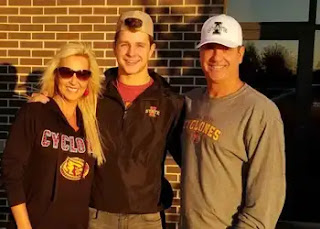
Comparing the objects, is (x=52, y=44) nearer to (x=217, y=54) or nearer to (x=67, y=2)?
(x=67, y=2)

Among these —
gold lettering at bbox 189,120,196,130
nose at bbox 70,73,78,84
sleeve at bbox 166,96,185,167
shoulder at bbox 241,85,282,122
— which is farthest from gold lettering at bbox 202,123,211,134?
nose at bbox 70,73,78,84

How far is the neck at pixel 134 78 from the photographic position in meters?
3.28

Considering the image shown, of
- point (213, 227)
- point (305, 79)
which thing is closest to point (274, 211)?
point (213, 227)

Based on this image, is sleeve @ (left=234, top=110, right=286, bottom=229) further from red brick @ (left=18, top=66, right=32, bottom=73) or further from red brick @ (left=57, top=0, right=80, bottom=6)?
red brick @ (left=18, top=66, right=32, bottom=73)

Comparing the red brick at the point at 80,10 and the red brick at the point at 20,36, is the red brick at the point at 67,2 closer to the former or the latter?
the red brick at the point at 80,10

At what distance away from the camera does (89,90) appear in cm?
324

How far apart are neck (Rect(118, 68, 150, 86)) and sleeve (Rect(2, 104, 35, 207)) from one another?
26.2 inches

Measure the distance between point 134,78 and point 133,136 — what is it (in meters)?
0.37

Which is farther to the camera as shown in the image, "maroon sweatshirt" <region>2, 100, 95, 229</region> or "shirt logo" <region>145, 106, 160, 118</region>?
"shirt logo" <region>145, 106, 160, 118</region>

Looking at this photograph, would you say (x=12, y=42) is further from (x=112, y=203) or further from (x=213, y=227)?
(x=213, y=227)

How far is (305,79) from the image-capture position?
16.7ft

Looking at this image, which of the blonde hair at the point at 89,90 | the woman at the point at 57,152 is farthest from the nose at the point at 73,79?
the blonde hair at the point at 89,90

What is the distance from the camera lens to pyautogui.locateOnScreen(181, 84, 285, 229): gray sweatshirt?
2.55 m

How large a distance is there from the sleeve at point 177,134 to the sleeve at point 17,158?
2.78ft
